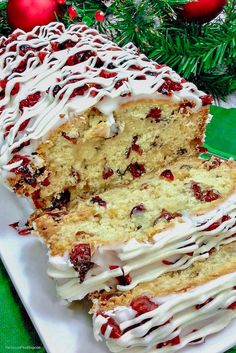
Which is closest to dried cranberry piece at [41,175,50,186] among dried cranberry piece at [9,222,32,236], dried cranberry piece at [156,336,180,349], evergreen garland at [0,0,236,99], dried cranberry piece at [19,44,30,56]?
dried cranberry piece at [9,222,32,236]

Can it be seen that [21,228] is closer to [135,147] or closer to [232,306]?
[135,147]

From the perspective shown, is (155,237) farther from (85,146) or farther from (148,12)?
(148,12)

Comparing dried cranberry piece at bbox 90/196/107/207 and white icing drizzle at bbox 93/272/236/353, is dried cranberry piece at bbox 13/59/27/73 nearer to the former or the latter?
dried cranberry piece at bbox 90/196/107/207

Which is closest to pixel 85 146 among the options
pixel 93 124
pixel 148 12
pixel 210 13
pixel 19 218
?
pixel 93 124

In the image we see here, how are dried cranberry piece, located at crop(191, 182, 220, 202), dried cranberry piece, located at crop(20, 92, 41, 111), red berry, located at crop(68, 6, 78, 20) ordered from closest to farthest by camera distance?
dried cranberry piece, located at crop(191, 182, 220, 202), dried cranberry piece, located at crop(20, 92, 41, 111), red berry, located at crop(68, 6, 78, 20)

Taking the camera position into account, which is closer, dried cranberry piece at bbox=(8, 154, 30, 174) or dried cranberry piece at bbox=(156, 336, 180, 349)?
dried cranberry piece at bbox=(156, 336, 180, 349)

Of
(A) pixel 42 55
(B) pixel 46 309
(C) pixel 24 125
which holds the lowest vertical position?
(B) pixel 46 309

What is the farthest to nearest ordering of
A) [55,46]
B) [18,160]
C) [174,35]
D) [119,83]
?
[174,35], [55,46], [119,83], [18,160]

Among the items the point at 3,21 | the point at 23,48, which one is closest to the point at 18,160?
the point at 23,48
